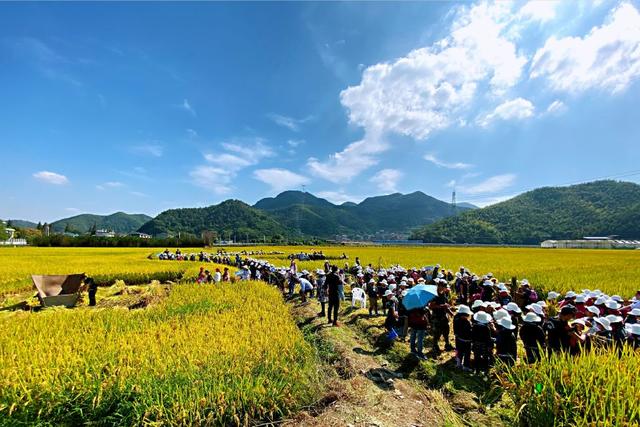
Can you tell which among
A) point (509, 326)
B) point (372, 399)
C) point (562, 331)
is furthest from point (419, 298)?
point (372, 399)

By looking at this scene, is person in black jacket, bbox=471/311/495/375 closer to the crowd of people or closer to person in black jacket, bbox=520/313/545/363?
the crowd of people

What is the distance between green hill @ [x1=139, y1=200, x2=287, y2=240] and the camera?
157m

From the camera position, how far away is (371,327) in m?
10.3

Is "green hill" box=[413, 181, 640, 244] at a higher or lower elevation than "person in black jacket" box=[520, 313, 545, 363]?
higher

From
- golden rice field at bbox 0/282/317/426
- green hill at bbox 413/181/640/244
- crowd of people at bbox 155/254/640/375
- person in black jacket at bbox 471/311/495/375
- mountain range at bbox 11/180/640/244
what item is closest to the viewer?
golden rice field at bbox 0/282/317/426

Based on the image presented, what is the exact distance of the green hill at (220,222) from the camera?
157000 mm

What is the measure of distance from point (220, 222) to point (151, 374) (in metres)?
178

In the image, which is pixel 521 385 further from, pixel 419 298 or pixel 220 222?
pixel 220 222

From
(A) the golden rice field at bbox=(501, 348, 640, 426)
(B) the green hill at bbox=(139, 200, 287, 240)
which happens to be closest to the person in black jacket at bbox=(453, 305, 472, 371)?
(A) the golden rice field at bbox=(501, 348, 640, 426)

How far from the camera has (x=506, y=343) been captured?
6.32 m

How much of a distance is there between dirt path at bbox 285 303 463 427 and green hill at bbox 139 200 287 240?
142242 mm

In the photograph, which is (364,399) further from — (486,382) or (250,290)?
(250,290)

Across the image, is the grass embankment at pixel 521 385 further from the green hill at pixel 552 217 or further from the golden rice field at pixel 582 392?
the green hill at pixel 552 217

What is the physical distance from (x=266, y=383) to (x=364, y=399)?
179 cm
